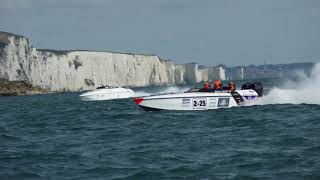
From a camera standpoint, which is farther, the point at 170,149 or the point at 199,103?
the point at 199,103

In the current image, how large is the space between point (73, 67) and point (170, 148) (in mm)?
134352

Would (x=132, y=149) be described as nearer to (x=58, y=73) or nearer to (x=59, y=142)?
(x=59, y=142)

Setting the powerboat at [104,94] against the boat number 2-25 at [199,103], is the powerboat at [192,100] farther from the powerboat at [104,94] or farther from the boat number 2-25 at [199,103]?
the powerboat at [104,94]

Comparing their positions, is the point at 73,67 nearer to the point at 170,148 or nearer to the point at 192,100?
the point at 192,100

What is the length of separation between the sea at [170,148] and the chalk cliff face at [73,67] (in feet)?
324

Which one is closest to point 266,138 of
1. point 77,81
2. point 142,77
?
point 77,81

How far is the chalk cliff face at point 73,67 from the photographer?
394 ft

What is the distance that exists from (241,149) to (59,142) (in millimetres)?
6124

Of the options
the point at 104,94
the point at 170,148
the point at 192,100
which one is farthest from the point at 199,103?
the point at 104,94

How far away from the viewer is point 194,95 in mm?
28188

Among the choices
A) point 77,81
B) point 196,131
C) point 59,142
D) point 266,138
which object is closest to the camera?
point 266,138

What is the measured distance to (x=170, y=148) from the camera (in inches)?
606

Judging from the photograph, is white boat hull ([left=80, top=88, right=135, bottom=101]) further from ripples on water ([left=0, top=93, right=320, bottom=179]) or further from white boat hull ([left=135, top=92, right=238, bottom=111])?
ripples on water ([left=0, top=93, right=320, bottom=179])

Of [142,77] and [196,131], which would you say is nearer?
[196,131]
